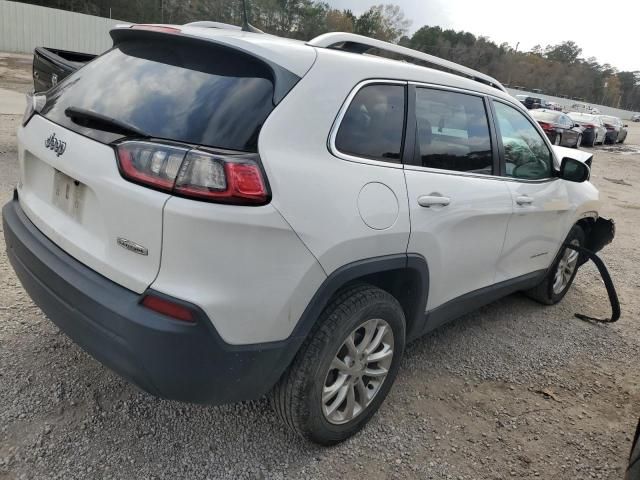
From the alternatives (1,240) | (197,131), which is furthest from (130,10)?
(197,131)

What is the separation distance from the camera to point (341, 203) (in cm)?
208

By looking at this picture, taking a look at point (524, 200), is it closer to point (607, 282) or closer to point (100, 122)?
point (607, 282)

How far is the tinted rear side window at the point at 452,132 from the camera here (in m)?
2.66

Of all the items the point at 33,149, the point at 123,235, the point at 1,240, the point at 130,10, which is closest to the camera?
the point at 123,235

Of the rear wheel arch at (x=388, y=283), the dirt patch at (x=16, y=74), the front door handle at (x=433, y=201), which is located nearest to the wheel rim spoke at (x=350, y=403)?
the rear wheel arch at (x=388, y=283)

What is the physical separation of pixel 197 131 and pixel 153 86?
1.23ft

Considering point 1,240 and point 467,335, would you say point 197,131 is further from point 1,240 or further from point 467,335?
point 1,240

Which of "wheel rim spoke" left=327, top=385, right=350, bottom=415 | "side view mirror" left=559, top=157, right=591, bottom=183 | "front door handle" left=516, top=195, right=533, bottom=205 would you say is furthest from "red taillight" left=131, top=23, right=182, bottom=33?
"side view mirror" left=559, top=157, right=591, bottom=183

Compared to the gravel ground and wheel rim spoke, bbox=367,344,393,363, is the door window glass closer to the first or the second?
the gravel ground

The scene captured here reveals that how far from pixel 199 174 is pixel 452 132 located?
1657 mm

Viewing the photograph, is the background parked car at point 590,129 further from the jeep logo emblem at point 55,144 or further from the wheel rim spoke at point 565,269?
the jeep logo emblem at point 55,144

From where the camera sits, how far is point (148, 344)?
5.89 ft

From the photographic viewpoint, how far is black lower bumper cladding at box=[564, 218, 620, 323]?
4398 mm

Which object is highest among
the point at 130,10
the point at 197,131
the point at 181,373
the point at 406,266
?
the point at 130,10
